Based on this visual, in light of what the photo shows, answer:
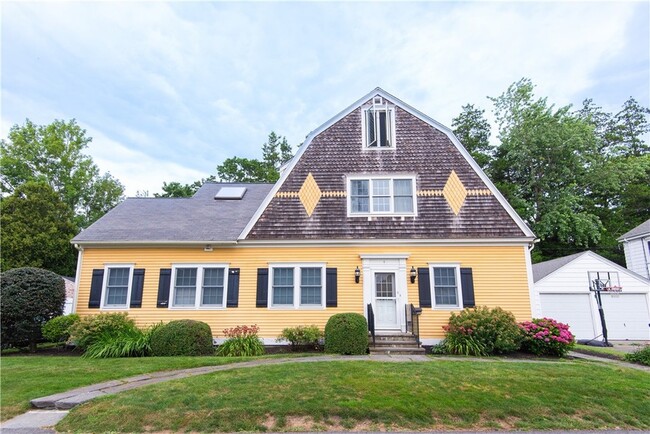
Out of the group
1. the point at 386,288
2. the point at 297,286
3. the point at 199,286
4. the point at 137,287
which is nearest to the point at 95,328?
the point at 137,287

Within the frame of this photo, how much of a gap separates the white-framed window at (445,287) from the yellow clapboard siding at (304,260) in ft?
0.74

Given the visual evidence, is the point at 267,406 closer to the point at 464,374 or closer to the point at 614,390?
the point at 464,374

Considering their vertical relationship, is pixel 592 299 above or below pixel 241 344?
above

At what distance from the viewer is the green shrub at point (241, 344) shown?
10.2 m

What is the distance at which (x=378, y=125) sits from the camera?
13.2 metres

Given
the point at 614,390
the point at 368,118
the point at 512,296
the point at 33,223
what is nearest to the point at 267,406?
the point at 614,390

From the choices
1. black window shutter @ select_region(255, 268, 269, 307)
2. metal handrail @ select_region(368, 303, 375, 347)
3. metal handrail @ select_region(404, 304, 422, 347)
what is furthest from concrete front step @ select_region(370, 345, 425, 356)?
black window shutter @ select_region(255, 268, 269, 307)

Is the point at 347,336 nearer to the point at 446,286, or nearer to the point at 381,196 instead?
the point at 446,286

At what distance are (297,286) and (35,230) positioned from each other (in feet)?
75.3

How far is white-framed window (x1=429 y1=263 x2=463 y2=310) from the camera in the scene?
11234 millimetres

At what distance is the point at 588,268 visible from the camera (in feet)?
52.4

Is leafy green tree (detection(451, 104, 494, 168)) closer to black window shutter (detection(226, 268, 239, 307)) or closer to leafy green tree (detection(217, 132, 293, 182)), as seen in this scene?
leafy green tree (detection(217, 132, 293, 182))

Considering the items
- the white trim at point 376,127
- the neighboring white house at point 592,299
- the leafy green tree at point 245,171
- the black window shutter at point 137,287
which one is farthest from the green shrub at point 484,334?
the leafy green tree at point 245,171

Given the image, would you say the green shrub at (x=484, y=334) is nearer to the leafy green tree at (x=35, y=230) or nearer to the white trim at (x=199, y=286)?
the white trim at (x=199, y=286)
